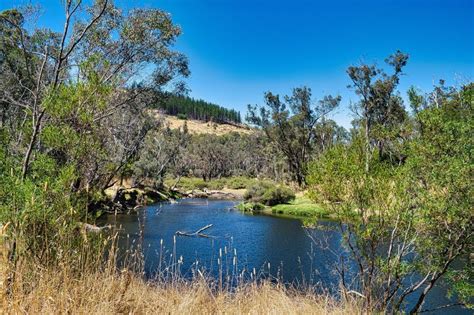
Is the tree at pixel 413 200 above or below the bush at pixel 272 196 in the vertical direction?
above

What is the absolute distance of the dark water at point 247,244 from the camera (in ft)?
54.7

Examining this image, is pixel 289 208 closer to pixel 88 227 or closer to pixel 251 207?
pixel 251 207

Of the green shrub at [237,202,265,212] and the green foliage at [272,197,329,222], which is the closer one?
the green foliage at [272,197,329,222]

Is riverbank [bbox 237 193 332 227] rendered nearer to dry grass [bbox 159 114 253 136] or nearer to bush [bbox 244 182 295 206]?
bush [bbox 244 182 295 206]

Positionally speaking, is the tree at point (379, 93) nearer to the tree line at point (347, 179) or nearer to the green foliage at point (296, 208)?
the green foliage at point (296, 208)

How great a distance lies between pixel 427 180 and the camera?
364 inches

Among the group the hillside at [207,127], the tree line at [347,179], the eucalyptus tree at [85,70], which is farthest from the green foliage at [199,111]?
the tree line at [347,179]

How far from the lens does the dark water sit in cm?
1669

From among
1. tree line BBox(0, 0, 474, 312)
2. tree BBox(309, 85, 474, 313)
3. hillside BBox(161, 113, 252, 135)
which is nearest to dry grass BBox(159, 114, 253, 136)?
hillside BBox(161, 113, 252, 135)

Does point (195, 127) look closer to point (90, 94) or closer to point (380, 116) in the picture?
point (380, 116)

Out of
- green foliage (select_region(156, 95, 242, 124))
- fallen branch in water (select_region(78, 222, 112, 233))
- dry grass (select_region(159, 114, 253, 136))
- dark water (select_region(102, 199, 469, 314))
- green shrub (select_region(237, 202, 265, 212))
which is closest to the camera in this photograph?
fallen branch in water (select_region(78, 222, 112, 233))

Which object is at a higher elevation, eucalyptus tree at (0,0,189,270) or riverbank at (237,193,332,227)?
eucalyptus tree at (0,0,189,270)

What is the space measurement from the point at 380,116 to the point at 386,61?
6975mm

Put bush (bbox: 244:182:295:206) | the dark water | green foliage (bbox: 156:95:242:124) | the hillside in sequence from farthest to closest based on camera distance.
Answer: green foliage (bbox: 156:95:242:124) → the hillside → bush (bbox: 244:182:295:206) → the dark water
